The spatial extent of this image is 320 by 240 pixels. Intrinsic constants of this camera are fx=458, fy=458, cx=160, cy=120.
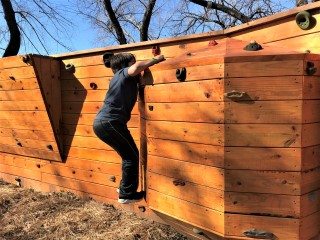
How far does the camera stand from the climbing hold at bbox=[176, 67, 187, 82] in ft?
12.4

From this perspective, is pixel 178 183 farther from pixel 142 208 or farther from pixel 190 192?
pixel 142 208

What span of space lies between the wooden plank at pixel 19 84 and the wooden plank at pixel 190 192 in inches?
104

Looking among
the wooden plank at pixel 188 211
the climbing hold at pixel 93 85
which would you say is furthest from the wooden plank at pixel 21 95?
the wooden plank at pixel 188 211

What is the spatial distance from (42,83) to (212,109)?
3.27 meters

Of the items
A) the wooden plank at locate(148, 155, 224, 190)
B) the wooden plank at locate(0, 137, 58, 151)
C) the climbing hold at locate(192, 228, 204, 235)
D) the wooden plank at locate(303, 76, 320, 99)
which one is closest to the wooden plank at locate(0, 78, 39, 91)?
the wooden plank at locate(0, 137, 58, 151)

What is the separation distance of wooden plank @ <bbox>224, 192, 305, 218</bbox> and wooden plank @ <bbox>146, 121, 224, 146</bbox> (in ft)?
1.50

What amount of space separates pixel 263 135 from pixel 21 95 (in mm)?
4186

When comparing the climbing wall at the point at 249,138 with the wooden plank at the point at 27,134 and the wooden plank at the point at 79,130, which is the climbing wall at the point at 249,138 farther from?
the wooden plank at the point at 27,134

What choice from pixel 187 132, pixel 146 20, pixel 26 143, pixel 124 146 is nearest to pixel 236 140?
pixel 187 132

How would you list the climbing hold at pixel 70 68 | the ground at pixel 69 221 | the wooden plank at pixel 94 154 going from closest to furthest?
the ground at pixel 69 221, the wooden plank at pixel 94 154, the climbing hold at pixel 70 68

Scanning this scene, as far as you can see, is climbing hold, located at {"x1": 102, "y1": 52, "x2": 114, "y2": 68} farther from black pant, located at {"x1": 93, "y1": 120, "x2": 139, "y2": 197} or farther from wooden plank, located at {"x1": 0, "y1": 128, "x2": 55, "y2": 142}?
wooden plank, located at {"x1": 0, "y1": 128, "x2": 55, "y2": 142}

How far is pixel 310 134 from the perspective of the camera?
3504mm

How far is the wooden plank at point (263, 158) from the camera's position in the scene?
3447 millimetres

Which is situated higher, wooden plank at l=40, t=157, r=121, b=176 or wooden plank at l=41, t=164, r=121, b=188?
wooden plank at l=40, t=157, r=121, b=176
